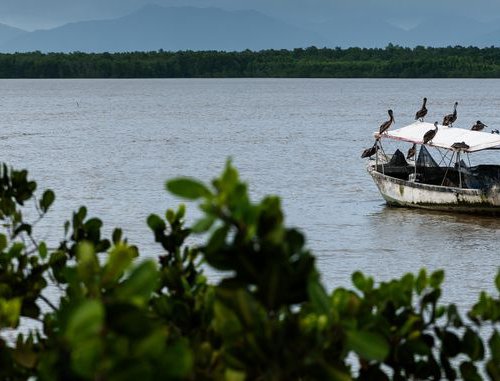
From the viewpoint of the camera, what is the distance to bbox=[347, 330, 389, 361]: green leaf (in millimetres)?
2678

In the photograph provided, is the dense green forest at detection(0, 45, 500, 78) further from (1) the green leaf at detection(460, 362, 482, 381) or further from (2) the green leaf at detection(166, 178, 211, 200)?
(2) the green leaf at detection(166, 178, 211, 200)

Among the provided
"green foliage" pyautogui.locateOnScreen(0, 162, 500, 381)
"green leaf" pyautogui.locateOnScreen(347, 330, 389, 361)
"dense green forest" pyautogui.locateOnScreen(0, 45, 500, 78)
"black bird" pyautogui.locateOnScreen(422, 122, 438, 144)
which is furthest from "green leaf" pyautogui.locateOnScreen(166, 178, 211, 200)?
"dense green forest" pyautogui.locateOnScreen(0, 45, 500, 78)

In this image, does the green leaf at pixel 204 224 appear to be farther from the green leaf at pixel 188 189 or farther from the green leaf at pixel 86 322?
the green leaf at pixel 86 322

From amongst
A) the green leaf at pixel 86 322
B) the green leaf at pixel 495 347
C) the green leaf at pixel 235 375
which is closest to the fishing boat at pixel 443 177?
the green leaf at pixel 495 347

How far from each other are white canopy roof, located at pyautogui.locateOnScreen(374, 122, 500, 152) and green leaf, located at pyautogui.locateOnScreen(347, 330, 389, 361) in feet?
73.5

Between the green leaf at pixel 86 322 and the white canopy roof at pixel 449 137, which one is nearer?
the green leaf at pixel 86 322

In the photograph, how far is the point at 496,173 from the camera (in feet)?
83.5

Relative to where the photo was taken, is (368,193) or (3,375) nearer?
(3,375)

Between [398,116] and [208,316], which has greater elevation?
[208,316]

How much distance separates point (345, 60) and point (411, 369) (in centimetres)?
15100

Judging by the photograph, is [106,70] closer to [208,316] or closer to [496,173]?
[496,173]

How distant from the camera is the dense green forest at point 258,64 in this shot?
14525cm

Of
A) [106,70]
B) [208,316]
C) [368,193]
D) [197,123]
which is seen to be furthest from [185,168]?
[106,70]

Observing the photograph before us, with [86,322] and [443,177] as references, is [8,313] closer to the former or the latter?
[86,322]
